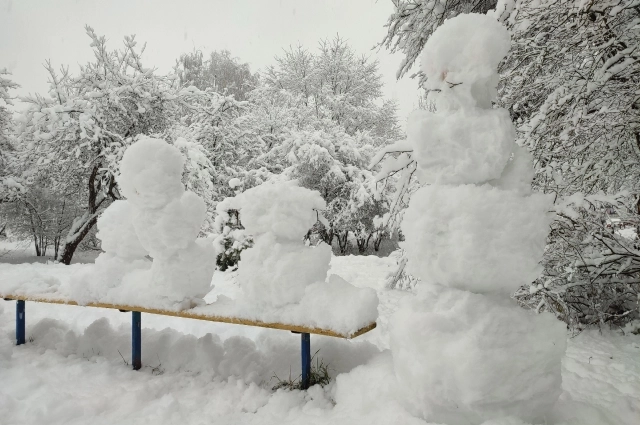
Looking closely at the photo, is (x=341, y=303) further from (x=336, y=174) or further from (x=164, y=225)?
(x=336, y=174)

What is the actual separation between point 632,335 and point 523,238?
148 inches

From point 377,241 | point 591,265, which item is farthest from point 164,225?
point 377,241

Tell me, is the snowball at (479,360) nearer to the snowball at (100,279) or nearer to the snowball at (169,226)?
the snowball at (169,226)

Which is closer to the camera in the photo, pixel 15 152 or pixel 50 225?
pixel 15 152

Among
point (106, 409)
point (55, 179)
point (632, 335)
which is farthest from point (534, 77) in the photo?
point (55, 179)

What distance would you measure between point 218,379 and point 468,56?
2.83 m

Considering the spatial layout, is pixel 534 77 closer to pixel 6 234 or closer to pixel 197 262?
pixel 197 262

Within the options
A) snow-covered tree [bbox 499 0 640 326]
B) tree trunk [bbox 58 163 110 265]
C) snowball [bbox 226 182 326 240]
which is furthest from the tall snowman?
tree trunk [bbox 58 163 110 265]

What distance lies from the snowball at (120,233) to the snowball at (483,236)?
2.70m

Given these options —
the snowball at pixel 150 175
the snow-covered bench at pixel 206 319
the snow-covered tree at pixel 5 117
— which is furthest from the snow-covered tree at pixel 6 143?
the snowball at pixel 150 175

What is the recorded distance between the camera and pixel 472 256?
2.03 metres

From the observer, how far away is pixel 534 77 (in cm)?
398

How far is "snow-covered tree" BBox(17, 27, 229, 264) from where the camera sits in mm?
11094

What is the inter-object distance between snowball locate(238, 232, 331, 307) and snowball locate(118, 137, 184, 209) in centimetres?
89
